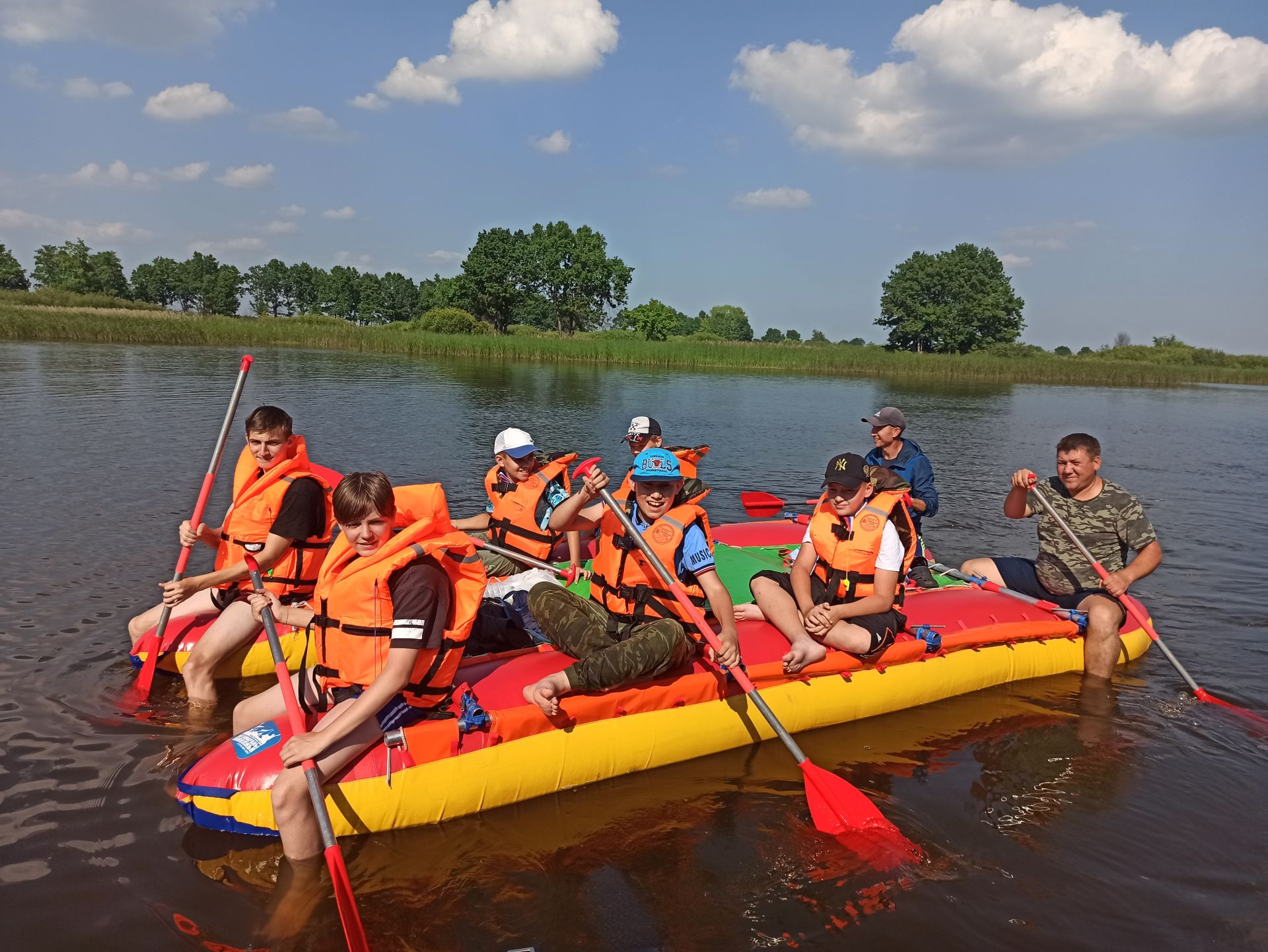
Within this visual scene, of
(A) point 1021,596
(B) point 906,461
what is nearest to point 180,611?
(B) point 906,461

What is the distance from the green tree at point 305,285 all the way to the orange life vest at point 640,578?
331ft

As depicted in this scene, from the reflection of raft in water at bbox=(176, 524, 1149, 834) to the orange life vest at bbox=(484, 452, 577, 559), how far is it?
5.34 feet

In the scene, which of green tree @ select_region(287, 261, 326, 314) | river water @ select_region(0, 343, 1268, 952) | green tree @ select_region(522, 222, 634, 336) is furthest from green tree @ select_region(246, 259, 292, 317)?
river water @ select_region(0, 343, 1268, 952)

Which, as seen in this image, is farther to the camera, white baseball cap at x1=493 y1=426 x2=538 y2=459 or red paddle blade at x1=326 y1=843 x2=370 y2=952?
white baseball cap at x1=493 y1=426 x2=538 y2=459

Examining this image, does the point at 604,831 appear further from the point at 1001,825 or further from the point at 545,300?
the point at 545,300

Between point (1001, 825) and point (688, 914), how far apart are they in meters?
1.95

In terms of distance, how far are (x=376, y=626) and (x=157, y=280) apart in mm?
100453

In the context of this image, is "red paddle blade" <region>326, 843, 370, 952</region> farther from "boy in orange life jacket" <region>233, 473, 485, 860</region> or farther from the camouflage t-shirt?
the camouflage t-shirt

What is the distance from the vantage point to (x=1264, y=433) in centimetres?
2458

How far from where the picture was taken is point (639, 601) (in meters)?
4.67

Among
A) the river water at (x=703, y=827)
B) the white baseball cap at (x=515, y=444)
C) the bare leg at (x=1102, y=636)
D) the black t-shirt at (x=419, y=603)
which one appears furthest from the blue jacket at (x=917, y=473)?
the black t-shirt at (x=419, y=603)

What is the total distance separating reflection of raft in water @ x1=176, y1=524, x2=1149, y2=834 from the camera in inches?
152

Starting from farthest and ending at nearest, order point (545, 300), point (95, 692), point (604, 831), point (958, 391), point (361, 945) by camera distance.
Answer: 1. point (545, 300)
2. point (958, 391)
3. point (95, 692)
4. point (604, 831)
5. point (361, 945)

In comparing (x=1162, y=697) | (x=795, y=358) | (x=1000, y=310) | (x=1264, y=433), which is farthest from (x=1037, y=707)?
(x=1000, y=310)
